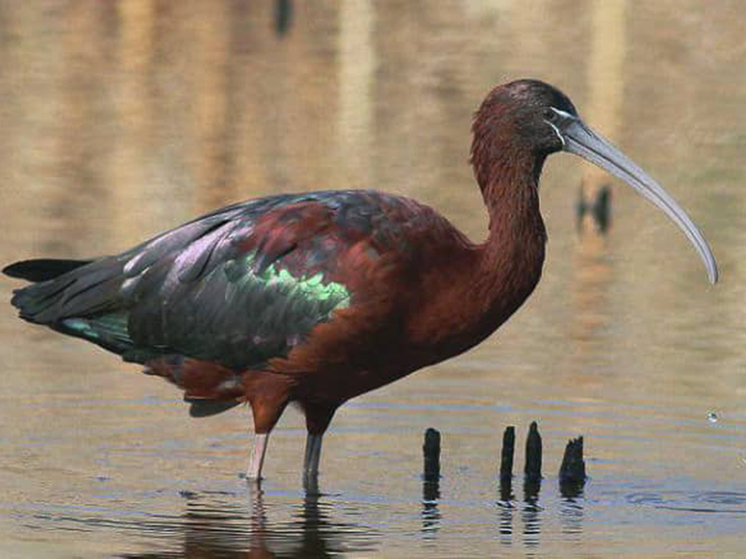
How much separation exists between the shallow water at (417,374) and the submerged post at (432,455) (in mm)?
91

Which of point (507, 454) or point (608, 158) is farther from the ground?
point (608, 158)

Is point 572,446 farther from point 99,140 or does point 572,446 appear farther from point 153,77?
point 153,77

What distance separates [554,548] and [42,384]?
4391 mm

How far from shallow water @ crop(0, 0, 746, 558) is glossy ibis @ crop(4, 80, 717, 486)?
1.87ft

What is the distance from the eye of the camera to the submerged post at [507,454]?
12547 mm

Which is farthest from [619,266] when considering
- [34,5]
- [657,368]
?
[34,5]

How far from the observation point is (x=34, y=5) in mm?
43344

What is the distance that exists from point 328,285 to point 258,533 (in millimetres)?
1270

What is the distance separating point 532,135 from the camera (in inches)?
482

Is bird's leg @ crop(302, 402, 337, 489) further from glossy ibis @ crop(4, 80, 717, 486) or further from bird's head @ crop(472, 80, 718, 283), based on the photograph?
bird's head @ crop(472, 80, 718, 283)

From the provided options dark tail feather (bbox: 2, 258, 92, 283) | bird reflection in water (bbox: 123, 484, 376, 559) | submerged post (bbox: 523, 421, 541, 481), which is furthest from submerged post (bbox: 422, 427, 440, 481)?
dark tail feather (bbox: 2, 258, 92, 283)

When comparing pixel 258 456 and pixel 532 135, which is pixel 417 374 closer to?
pixel 258 456

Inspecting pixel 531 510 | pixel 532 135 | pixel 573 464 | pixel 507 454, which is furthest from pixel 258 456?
pixel 532 135

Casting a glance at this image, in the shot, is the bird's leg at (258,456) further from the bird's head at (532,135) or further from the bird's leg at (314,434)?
the bird's head at (532,135)
